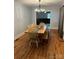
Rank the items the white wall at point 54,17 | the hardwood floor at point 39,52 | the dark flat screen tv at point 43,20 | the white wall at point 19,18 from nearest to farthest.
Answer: the hardwood floor at point 39,52, the white wall at point 19,18, the white wall at point 54,17, the dark flat screen tv at point 43,20

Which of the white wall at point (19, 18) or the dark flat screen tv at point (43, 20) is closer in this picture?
the white wall at point (19, 18)

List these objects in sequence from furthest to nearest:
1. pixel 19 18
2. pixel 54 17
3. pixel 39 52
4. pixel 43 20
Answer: pixel 43 20 → pixel 54 17 → pixel 19 18 → pixel 39 52

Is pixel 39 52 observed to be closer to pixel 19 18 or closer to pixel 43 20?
pixel 19 18

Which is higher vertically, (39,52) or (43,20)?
(43,20)

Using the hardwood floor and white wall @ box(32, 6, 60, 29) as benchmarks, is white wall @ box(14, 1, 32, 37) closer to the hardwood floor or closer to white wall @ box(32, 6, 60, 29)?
the hardwood floor

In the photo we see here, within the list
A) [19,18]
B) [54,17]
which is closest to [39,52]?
[19,18]

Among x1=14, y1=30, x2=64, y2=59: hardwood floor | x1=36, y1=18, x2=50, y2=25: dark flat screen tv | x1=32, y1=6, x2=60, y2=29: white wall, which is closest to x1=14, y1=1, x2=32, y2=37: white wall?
x1=14, y1=30, x2=64, y2=59: hardwood floor

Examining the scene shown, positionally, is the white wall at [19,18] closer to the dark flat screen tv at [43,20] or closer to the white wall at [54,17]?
the dark flat screen tv at [43,20]

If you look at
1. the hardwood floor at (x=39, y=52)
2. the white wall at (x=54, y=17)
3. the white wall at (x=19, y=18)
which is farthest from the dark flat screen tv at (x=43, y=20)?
the hardwood floor at (x=39, y=52)

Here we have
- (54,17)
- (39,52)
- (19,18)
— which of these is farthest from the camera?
(54,17)
